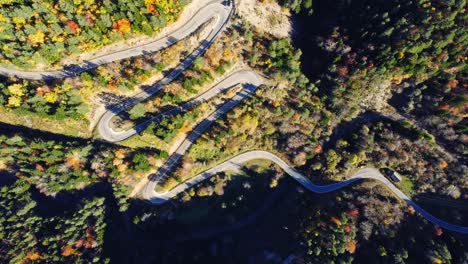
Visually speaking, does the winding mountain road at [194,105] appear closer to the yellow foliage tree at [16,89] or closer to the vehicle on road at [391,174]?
the vehicle on road at [391,174]

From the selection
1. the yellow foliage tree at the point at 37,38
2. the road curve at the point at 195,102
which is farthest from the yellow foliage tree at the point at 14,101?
the road curve at the point at 195,102

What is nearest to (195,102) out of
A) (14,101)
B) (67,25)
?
(67,25)

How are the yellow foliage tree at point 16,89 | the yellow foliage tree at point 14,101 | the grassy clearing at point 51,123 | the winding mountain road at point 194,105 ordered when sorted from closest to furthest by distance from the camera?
the yellow foliage tree at point 16,89 < the yellow foliage tree at point 14,101 < the winding mountain road at point 194,105 < the grassy clearing at point 51,123

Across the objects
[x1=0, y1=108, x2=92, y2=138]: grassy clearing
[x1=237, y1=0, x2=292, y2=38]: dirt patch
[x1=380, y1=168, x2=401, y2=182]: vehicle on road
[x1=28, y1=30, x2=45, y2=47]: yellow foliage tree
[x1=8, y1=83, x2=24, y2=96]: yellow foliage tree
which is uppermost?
[x1=237, y1=0, x2=292, y2=38]: dirt patch

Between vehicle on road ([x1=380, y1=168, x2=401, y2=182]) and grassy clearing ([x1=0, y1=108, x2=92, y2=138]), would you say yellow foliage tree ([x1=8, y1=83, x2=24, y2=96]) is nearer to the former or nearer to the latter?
grassy clearing ([x1=0, y1=108, x2=92, y2=138])

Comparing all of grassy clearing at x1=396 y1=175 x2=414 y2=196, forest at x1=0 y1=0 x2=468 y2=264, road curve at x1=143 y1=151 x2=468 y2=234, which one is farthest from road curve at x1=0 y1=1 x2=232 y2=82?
grassy clearing at x1=396 y1=175 x2=414 y2=196

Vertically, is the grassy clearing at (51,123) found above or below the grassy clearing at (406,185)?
above
